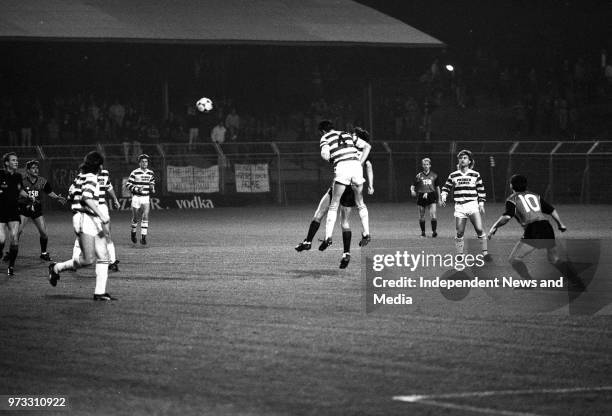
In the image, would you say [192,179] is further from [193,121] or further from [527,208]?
[527,208]

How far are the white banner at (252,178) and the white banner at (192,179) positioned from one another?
2.93 ft

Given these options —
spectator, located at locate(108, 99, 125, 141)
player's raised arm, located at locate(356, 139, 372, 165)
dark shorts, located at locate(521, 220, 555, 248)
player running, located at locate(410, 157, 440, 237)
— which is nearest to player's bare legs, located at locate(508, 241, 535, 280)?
dark shorts, located at locate(521, 220, 555, 248)

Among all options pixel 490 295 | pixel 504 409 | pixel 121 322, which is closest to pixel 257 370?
pixel 504 409

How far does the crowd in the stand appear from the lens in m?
40.3

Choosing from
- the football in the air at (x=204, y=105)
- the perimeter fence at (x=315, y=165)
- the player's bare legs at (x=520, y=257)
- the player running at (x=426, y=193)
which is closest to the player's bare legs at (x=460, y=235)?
the player's bare legs at (x=520, y=257)

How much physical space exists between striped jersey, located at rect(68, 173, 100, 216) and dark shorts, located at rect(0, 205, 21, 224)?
13.6ft

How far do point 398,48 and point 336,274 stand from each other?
1154 inches

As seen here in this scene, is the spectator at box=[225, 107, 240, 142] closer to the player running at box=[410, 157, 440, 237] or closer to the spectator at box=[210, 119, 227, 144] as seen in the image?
the spectator at box=[210, 119, 227, 144]

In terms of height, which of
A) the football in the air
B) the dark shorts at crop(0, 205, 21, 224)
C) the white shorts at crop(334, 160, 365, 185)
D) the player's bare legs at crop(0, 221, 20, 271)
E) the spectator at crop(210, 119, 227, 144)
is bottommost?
the player's bare legs at crop(0, 221, 20, 271)

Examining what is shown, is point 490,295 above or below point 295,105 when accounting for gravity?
below

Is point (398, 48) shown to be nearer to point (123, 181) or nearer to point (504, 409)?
point (123, 181)

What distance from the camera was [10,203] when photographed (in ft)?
59.2

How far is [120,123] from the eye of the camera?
135 ft

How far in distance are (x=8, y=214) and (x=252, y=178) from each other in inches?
898
